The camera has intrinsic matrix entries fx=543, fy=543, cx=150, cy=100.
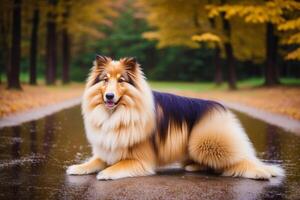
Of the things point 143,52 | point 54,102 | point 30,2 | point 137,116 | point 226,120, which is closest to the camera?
point 137,116

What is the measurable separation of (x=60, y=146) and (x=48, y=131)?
2686 millimetres

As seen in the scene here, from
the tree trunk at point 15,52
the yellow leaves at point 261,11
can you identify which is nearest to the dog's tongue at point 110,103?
the yellow leaves at point 261,11

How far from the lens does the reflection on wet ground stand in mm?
6191

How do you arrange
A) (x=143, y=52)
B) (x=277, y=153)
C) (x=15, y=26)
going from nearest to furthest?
1. (x=277, y=153)
2. (x=15, y=26)
3. (x=143, y=52)

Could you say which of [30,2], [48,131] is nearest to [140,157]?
[48,131]

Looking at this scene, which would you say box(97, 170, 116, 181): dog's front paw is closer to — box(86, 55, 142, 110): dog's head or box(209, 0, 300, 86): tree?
box(86, 55, 142, 110): dog's head

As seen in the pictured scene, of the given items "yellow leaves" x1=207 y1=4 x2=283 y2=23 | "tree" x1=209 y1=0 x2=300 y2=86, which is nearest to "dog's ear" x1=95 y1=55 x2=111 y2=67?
"tree" x1=209 y1=0 x2=300 y2=86

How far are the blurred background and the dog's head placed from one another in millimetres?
15208

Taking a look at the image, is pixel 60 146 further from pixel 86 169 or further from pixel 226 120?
pixel 226 120

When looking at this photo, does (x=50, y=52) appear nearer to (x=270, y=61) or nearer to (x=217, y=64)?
(x=217, y=64)

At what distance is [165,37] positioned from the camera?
1661 inches

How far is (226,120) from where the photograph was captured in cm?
758

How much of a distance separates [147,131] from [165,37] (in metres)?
35.4

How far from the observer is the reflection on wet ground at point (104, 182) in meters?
6.19
